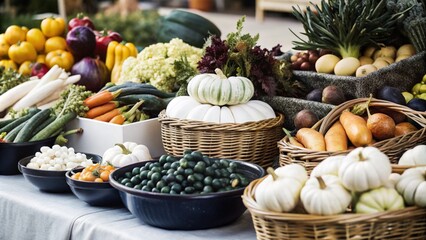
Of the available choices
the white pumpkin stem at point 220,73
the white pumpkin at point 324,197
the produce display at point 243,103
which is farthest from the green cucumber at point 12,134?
the white pumpkin at point 324,197

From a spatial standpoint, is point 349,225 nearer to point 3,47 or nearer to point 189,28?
point 3,47

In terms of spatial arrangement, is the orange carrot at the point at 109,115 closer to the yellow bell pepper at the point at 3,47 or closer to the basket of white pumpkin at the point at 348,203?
the yellow bell pepper at the point at 3,47

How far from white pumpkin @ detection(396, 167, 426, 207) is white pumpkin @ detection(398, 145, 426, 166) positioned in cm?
29

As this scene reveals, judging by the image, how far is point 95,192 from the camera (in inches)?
101

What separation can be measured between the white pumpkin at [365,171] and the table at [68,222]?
0.48 metres

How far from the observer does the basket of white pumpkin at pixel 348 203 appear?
6.28ft

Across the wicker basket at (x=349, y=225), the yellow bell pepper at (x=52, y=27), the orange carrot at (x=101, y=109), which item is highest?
the yellow bell pepper at (x=52, y=27)

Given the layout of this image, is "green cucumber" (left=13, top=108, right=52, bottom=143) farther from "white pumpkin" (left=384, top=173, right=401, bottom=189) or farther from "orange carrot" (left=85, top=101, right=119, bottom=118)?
"white pumpkin" (left=384, top=173, right=401, bottom=189)

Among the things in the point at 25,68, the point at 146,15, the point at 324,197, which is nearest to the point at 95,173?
the point at 324,197

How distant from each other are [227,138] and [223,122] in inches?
2.4

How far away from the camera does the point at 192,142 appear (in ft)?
9.28

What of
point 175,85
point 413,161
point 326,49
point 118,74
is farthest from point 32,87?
point 413,161

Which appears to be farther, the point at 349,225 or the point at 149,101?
the point at 149,101

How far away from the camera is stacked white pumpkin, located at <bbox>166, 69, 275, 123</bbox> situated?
9.25ft
